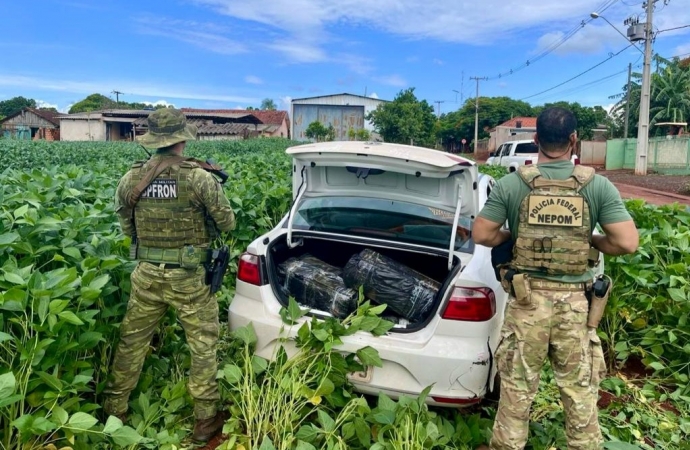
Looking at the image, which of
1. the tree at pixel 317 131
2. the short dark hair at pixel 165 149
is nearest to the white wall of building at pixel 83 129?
the tree at pixel 317 131

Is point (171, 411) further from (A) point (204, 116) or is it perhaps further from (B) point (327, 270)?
(A) point (204, 116)

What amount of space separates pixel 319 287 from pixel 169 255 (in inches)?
40.0

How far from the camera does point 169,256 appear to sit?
3.07 metres

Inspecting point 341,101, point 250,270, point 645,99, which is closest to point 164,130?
point 250,270

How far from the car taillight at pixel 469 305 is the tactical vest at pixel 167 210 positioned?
1.52 m

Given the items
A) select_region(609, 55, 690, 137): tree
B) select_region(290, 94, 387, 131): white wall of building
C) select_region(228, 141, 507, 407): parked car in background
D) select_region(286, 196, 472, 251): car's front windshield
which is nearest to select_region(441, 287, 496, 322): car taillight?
select_region(228, 141, 507, 407): parked car in background

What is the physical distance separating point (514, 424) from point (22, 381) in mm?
2365

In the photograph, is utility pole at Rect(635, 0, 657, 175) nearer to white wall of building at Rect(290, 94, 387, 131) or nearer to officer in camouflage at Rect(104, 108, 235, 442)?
officer in camouflage at Rect(104, 108, 235, 442)

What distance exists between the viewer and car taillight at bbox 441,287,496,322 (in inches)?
118

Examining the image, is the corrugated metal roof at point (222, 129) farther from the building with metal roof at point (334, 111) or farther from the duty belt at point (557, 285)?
the duty belt at point (557, 285)

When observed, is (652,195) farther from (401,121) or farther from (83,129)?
(83,129)

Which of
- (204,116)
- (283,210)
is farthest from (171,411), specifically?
(204,116)

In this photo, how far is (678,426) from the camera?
10.9 feet

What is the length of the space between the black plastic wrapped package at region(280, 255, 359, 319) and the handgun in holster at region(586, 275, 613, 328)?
4.57 feet
